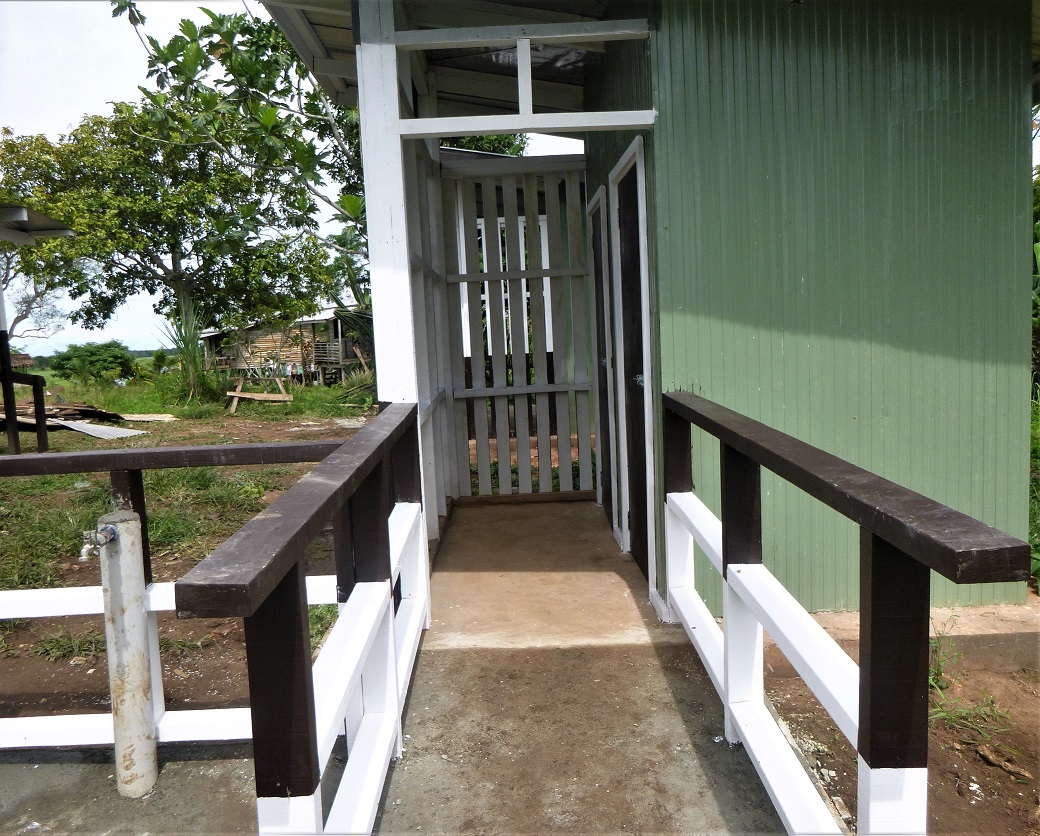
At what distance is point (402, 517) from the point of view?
2955 millimetres

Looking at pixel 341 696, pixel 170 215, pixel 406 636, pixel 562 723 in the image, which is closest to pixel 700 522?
pixel 562 723

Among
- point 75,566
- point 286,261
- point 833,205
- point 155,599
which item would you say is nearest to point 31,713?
point 155,599

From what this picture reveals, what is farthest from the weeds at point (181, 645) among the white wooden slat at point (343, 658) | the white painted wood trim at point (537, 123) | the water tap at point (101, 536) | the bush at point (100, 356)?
the bush at point (100, 356)

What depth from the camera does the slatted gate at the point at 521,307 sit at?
546 cm

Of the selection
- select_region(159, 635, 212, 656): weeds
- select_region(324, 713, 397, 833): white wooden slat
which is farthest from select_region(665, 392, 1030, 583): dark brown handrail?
select_region(159, 635, 212, 656): weeds

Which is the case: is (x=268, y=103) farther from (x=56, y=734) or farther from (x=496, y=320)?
(x=56, y=734)

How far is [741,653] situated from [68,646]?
2.82 meters

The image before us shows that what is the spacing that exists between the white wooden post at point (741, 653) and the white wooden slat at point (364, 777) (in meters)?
0.93

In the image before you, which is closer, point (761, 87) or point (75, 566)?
point (761, 87)

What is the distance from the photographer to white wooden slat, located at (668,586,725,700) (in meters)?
2.49

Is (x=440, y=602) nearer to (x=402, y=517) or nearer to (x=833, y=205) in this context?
(x=402, y=517)

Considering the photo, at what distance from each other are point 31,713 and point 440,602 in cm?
159

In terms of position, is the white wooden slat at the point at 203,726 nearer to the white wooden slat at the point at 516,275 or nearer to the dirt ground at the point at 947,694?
the dirt ground at the point at 947,694

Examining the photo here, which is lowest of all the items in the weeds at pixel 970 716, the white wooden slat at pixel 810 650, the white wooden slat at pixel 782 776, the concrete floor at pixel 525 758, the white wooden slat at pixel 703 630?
the weeds at pixel 970 716
